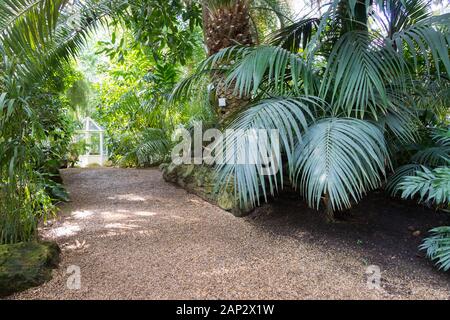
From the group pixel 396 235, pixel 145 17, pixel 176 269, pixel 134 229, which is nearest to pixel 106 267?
pixel 176 269

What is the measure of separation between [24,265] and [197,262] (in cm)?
99

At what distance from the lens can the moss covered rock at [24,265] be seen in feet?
5.83

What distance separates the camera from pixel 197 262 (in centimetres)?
208

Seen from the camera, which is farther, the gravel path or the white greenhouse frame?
the white greenhouse frame

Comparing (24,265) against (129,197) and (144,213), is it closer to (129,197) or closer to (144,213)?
(144,213)

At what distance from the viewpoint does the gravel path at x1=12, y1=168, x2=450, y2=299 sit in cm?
175

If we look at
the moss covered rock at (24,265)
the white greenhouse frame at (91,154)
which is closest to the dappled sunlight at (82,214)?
the moss covered rock at (24,265)

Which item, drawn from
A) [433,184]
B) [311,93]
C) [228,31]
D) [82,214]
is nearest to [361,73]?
[311,93]

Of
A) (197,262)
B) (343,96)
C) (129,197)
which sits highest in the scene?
(343,96)

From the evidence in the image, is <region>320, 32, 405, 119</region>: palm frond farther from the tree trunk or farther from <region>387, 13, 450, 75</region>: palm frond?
the tree trunk

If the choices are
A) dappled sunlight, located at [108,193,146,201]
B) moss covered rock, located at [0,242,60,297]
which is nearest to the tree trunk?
dappled sunlight, located at [108,193,146,201]

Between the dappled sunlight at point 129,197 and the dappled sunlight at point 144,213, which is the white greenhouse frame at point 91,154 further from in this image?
the dappled sunlight at point 144,213

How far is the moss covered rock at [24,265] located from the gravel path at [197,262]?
53mm

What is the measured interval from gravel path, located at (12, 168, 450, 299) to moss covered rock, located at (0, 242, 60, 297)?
53 millimetres
